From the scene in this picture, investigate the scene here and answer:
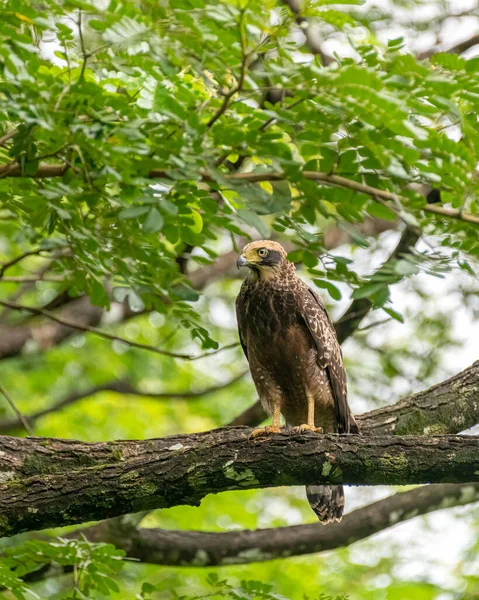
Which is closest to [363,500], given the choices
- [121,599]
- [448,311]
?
[448,311]

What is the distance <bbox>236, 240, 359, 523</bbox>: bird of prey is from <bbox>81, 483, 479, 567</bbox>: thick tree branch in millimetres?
473

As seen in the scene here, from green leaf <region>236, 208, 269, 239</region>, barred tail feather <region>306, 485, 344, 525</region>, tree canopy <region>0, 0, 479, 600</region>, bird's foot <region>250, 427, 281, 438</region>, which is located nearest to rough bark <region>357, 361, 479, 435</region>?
tree canopy <region>0, 0, 479, 600</region>

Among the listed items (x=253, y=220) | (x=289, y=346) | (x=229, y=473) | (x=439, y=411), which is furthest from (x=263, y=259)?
(x=253, y=220)

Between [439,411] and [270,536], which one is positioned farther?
[270,536]

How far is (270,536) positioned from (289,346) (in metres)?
1.61

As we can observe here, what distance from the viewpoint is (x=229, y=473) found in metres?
4.39

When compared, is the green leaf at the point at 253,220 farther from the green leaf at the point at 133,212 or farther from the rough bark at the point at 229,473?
the rough bark at the point at 229,473

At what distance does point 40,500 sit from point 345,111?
2377mm

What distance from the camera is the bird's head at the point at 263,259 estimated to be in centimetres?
554

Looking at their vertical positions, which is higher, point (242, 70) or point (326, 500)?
point (242, 70)

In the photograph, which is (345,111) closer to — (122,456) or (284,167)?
(284,167)

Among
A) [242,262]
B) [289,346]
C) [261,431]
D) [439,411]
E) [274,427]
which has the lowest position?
[261,431]

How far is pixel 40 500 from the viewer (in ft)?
14.4

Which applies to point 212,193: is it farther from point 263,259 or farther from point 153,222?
point 153,222
